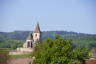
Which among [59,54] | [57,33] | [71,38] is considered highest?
[59,54]

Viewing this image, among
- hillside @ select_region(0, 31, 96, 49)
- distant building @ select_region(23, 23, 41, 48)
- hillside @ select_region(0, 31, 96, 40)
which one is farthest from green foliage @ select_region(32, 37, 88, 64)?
hillside @ select_region(0, 31, 96, 40)

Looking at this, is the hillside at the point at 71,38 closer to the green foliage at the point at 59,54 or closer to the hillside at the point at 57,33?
the hillside at the point at 57,33

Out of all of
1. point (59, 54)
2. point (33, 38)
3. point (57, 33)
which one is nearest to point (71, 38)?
point (33, 38)

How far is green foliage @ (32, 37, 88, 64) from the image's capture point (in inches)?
603

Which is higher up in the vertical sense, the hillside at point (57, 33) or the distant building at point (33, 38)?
the distant building at point (33, 38)

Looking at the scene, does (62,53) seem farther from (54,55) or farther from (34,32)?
(34,32)

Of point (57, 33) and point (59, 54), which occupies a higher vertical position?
point (59, 54)

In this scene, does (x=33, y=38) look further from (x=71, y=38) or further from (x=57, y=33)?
(x=57, y=33)

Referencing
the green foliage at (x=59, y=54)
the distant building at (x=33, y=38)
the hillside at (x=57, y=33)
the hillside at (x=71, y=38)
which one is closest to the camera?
the green foliage at (x=59, y=54)

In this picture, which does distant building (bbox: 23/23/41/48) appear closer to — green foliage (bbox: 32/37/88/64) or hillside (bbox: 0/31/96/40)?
hillside (bbox: 0/31/96/40)

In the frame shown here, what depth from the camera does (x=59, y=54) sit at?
51.5ft

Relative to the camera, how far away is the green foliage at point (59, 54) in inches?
603

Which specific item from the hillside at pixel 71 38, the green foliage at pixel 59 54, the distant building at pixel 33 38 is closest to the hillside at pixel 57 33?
the hillside at pixel 71 38

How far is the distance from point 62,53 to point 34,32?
129 ft
